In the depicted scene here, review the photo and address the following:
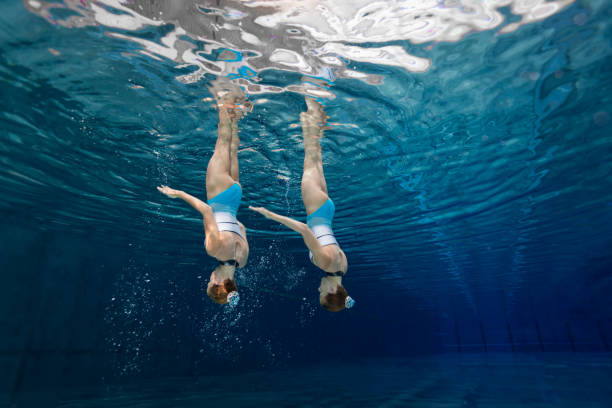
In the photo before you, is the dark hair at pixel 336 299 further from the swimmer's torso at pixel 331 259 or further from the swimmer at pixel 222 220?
the swimmer at pixel 222 220

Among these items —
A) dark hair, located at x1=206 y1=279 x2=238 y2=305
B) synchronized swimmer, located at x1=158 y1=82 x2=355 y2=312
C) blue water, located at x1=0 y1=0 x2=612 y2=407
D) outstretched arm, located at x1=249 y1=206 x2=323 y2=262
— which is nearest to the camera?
outstretched arm, located at x1=249 y1=206 x2=323 y2=262

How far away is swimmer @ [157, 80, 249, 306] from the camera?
629 centimetres

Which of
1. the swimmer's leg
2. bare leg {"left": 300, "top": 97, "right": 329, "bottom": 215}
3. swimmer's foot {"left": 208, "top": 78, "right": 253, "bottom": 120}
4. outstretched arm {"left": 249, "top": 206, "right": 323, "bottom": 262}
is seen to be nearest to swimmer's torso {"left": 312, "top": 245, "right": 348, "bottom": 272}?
outstretched arm {"left": 249, "top": 206, "right": 323, "bottom": 262}

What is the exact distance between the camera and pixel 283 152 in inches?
498

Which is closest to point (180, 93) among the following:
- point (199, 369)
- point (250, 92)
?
point (250, 92)

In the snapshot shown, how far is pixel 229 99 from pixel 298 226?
5.51 metres

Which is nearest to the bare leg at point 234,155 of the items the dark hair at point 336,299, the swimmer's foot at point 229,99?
the swimmer's foot at point 229,99

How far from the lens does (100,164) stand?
14.2 meters

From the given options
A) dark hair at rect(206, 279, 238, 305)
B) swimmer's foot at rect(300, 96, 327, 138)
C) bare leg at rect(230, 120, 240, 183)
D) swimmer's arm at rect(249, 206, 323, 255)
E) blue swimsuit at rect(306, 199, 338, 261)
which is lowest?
dark hair at rect(206, 279, 238, 305)

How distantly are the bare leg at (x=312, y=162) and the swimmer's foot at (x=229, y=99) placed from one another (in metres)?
1.83

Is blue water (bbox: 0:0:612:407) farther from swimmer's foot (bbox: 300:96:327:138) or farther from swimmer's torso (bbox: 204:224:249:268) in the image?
swimmer's torso (bbox: 204:224:249:268)

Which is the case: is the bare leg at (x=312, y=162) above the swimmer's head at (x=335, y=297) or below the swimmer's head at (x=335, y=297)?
above

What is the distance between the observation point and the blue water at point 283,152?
766 cm

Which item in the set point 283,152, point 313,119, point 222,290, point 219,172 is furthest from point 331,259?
point 283,152
